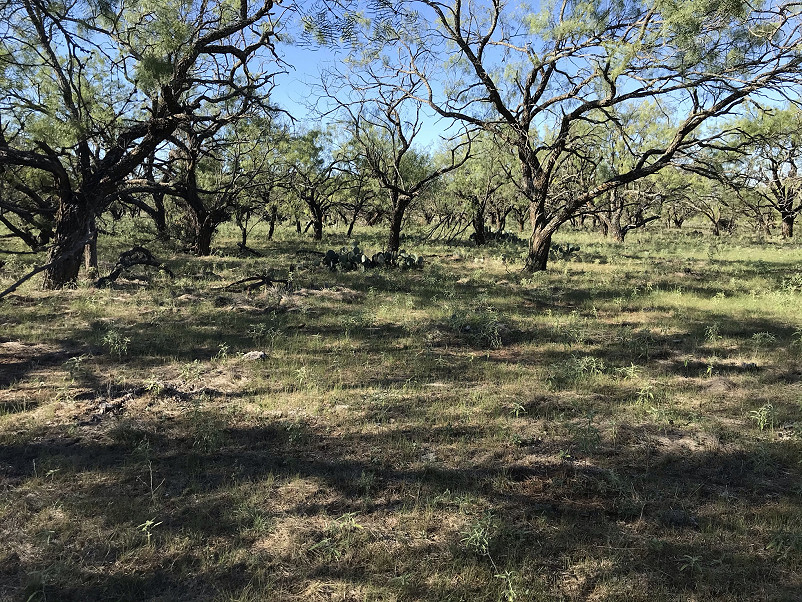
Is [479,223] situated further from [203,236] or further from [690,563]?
[690,563]

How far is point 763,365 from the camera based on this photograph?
230 inches

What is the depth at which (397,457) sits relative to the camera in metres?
3.72

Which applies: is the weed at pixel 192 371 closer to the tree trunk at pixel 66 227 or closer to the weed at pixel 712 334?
the tree trunk at pixel 66 227

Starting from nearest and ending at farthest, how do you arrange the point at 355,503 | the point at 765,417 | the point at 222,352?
1. the point at 355,503
2. the point at 765,417
3. the point at 222,352

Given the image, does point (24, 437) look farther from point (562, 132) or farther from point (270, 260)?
point (562, 132)

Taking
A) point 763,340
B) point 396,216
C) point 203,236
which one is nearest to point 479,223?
point 396,216

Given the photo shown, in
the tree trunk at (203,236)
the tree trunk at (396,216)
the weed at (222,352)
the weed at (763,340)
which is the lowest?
the weed at (222,352)

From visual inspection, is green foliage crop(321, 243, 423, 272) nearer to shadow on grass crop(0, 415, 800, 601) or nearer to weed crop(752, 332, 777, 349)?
weed crop(752, 332, 777, 349)

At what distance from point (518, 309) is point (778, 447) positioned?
5.11 m

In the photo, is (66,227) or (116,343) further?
(66,227)

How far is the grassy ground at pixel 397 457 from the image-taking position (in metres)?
2.55

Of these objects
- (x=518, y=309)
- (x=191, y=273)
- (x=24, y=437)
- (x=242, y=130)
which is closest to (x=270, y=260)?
(x=191, y=273)

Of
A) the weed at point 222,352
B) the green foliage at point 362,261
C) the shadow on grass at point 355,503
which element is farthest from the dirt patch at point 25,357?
the green foliage at point 362,261

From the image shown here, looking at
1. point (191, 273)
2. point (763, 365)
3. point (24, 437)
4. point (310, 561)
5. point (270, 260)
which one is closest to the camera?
point (310, 561)
